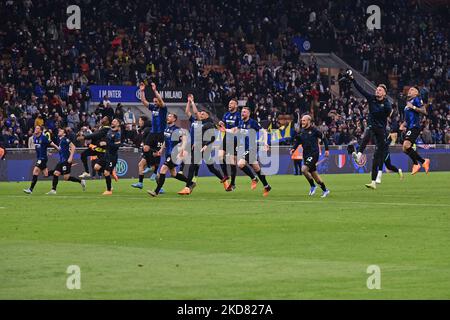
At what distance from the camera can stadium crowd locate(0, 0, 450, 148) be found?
46.2m

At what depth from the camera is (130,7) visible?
178 feet

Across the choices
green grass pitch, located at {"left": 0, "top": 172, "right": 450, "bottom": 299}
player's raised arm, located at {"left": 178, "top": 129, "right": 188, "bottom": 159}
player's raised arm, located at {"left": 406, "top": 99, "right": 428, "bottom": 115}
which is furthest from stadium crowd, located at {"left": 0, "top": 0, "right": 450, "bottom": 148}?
green grass pitch, located at {"left": 0, "top": 172, "right": 450, "bottom": 299}

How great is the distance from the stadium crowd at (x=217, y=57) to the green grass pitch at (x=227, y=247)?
67.6 feet

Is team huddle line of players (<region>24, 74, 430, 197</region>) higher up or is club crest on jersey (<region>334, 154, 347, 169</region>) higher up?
team huddle line of players (<region>24, 74, 430, 197</region>)

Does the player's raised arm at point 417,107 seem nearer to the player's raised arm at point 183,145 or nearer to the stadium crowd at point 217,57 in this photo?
the player's raised arm at point 183,145

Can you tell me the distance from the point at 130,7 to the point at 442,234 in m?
39.6

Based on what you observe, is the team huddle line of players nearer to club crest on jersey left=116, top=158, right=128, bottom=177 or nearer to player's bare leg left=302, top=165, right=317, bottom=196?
player's bare leg left=302, top=165, right=317, bottom=196

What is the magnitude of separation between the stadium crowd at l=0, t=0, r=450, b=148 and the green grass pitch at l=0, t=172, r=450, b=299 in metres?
20.6

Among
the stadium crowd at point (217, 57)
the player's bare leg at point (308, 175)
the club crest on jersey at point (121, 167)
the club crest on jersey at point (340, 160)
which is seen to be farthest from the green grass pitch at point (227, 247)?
the club crest on jersey at point (340, 160)

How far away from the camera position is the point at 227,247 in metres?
15.0

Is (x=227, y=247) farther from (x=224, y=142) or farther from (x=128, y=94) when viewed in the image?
(x=128, y=94)

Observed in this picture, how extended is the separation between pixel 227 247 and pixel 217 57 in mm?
41239
